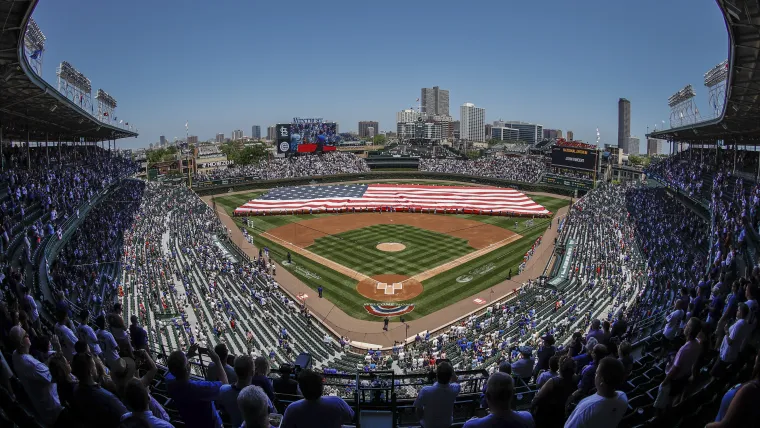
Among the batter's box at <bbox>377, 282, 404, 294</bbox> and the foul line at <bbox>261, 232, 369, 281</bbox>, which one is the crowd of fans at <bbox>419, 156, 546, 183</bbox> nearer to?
the foul line at <bbox>261, 232, 369, 281</bbox>

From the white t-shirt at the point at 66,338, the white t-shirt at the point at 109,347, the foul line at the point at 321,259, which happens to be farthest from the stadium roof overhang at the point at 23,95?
the foul line at the point at 321,259

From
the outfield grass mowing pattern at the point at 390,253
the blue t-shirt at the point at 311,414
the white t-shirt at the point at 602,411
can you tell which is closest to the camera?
the white t-shirt at the point at 602,411

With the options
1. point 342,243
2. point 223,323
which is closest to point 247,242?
point 342,243

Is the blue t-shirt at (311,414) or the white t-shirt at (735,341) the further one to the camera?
the white t-shirt at (735,341)

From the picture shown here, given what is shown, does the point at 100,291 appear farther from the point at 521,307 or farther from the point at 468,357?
Answer: the point at 521,307

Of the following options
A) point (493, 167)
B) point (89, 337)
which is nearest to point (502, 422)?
point (89, 337)

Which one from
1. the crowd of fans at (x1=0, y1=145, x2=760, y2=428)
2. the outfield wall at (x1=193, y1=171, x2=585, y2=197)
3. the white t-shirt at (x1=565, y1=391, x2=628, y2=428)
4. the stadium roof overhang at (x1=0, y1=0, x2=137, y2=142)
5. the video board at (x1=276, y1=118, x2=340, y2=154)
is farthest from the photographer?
the video board at (x1=276, y1=118, x2=340, y2=154)

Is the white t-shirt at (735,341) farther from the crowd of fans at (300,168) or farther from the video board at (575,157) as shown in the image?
the crowd of fans at (300,168)

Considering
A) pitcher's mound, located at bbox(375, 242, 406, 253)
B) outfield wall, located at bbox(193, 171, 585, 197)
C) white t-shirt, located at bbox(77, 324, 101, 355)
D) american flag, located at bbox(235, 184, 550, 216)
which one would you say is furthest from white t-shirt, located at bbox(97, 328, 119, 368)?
outfield wall, located at bbox(193, 171, 585, 197)
